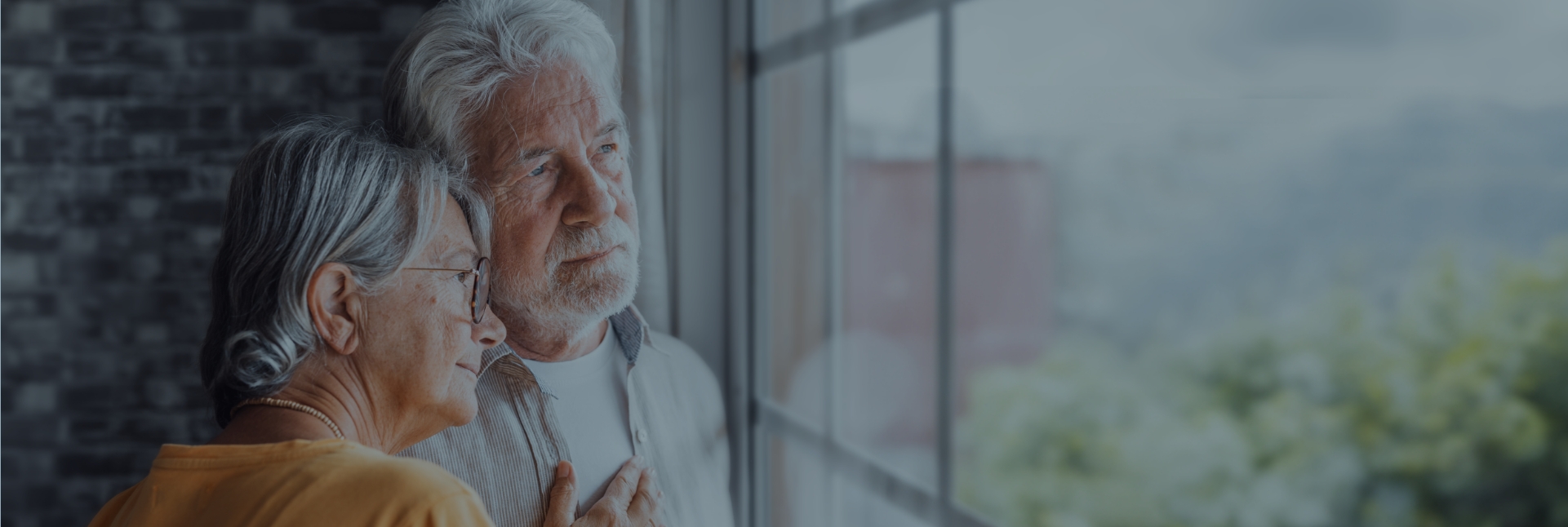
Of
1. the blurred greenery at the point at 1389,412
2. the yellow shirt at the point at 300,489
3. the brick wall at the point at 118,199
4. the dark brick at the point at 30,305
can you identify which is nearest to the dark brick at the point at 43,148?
the brick wall at the point at 118,199

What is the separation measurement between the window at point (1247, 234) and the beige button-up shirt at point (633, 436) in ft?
0.20

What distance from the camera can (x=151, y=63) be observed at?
220cm

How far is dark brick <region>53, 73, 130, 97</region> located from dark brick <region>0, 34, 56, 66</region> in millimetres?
56

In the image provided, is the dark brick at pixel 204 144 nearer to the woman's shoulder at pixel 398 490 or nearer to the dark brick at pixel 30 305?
the dark brick at pixel 30 305

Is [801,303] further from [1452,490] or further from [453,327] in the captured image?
[1452,490]

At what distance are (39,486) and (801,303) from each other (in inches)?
87.7

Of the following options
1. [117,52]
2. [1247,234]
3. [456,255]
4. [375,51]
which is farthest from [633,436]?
[1247,234]

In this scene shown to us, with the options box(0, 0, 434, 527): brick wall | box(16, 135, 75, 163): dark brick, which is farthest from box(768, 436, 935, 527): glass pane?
box(16, 135, 75, 163): dark brick

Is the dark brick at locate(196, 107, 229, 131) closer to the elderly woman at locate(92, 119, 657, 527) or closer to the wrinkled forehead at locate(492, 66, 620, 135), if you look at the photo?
the elderly woman at locate(92, 119, 657, 527)

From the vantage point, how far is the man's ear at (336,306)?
0.91 metres

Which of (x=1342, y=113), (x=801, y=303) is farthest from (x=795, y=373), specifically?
(x=1342, y=113)

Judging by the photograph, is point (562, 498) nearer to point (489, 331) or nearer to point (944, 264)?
point (489, 331)

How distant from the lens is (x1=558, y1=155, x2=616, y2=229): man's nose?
994 mm

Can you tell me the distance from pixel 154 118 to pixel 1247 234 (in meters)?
3.22
